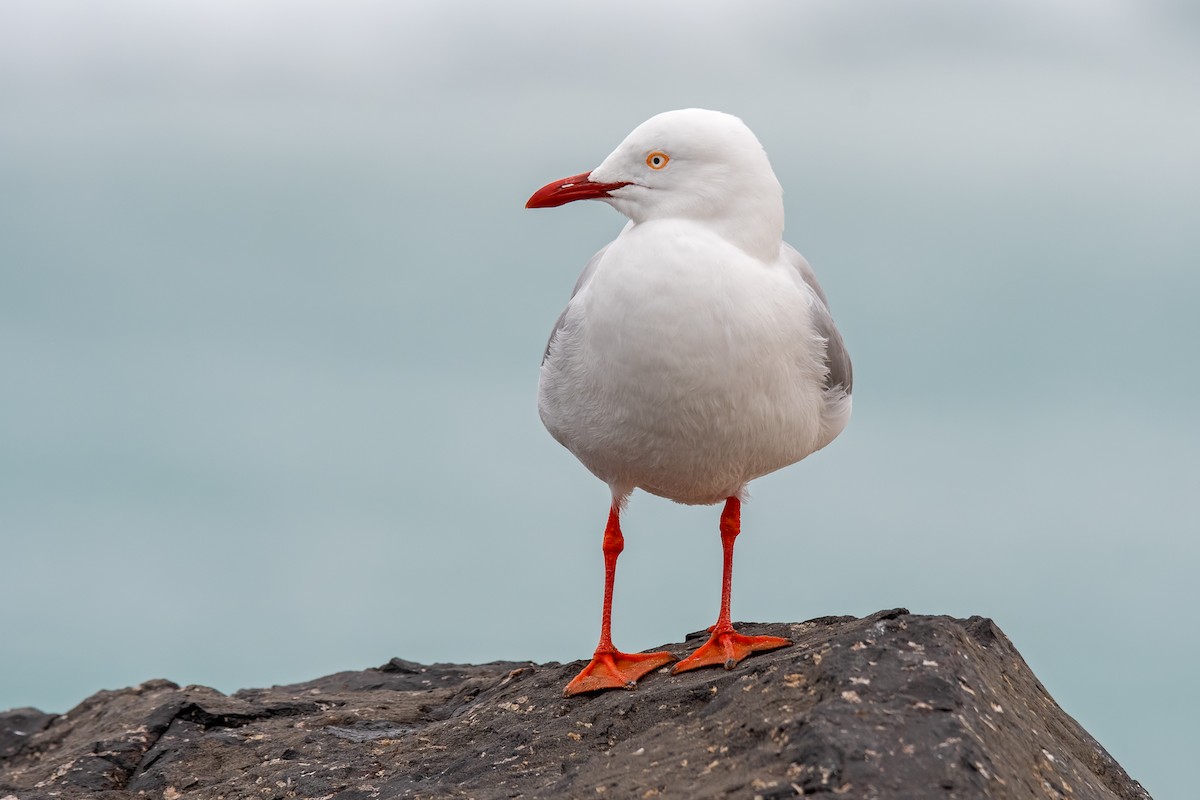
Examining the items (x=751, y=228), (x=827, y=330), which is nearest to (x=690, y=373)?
(x=751, y=228)

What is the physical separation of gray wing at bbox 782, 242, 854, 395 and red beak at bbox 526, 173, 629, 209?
1181 millimetres

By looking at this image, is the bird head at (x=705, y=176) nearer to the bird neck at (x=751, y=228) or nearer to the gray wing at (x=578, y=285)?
the bird neck at (x=751, y=228)

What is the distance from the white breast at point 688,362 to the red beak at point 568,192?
0.31 m

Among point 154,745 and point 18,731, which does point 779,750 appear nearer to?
point 154,745

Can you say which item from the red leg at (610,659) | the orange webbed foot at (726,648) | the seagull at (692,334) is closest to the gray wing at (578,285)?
the seagull at (692,334)

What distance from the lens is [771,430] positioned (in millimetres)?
7617

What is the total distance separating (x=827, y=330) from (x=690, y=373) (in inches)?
42.0

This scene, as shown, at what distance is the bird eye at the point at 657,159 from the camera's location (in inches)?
300

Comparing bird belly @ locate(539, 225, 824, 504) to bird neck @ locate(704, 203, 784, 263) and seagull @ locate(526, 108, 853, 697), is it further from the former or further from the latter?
bird neck @ locate(704, 203, 784, 263)

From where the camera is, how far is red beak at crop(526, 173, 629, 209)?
7.84 m

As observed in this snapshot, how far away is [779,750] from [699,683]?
1239 mm

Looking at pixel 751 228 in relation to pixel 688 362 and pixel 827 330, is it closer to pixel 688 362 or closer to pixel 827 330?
pixel 827 330

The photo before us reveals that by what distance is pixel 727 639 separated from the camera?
8258mm

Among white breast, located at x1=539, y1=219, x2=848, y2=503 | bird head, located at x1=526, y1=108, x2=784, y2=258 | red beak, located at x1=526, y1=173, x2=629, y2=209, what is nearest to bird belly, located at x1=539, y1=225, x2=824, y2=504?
white breast, located at x1=539, y1=219, x2=848, y2=503
